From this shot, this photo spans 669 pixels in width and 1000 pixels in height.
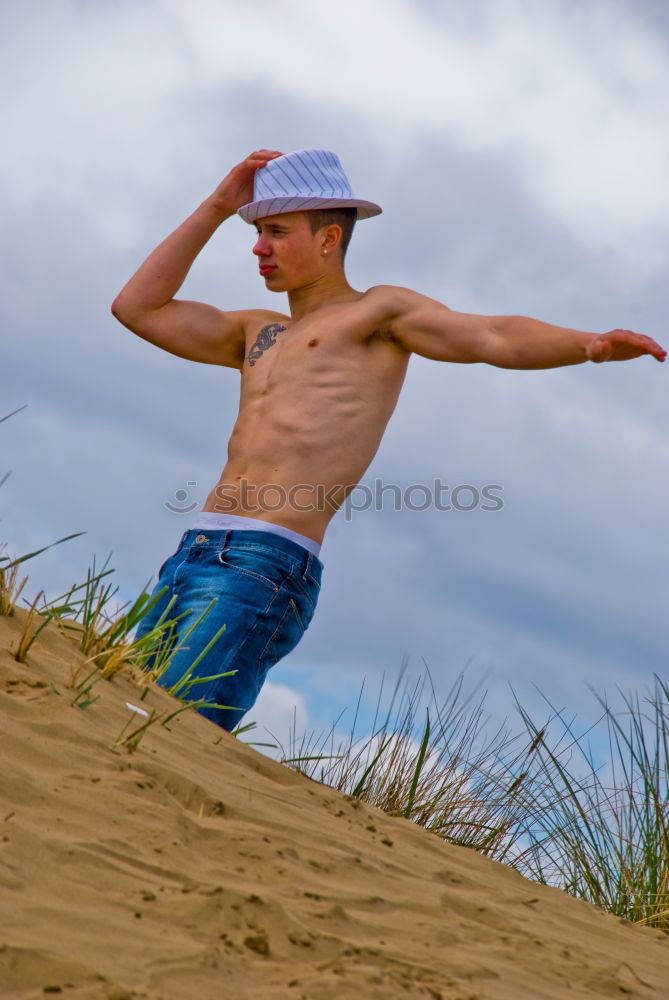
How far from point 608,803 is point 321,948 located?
2577mm

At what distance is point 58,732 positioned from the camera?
287 cm

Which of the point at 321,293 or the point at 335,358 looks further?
the point at 321,293

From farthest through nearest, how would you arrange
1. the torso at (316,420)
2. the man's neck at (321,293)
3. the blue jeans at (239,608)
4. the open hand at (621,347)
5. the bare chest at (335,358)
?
Result: the man's neck at (321,293)
the bare chest at (335,358)
the torso at (316,420)
the blue jeans at (239,608)
the open hand at (621,347)

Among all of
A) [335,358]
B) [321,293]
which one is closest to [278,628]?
[335,358]

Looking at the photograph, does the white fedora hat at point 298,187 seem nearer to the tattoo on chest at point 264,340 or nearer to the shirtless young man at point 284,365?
the shirtless young man at point 284,365

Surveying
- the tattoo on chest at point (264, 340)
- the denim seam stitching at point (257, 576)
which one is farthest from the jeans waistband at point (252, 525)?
the tattoo on chest at point (264, 340)

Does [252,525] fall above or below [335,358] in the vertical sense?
below

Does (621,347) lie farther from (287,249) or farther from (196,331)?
(196,331)

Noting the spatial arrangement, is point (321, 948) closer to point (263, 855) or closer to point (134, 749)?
point (263, 855)

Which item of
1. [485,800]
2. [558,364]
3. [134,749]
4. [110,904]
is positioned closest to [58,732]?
[134,749]

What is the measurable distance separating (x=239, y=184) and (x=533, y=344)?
1.81 m

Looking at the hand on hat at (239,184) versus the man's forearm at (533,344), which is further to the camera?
the hand on hat at (239,184)

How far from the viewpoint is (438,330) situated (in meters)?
4.49

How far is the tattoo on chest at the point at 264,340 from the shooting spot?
5.07 meters
